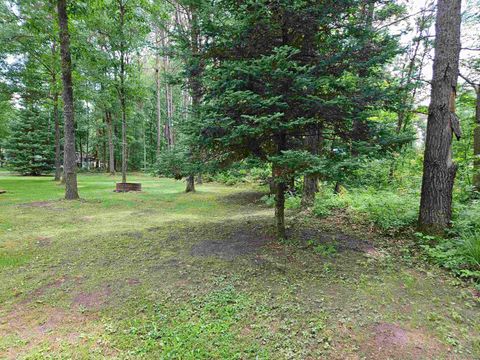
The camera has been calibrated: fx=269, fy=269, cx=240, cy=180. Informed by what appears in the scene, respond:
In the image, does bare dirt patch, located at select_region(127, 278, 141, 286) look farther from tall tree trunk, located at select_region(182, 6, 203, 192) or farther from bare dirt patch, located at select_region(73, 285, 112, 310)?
tall tree trunk, located at select_region(182, 6, 203, 192)

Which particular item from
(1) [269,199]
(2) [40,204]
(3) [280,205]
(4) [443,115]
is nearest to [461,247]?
(4) [443,115]

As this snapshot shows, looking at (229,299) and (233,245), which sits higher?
(233,245)

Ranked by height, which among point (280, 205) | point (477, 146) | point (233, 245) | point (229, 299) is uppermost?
point (477, 146)

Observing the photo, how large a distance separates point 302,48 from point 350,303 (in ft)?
11.2

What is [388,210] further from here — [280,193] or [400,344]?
[400,344]

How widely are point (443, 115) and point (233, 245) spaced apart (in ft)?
11.8

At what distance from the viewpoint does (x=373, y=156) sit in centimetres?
358

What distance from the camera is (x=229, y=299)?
2805mm

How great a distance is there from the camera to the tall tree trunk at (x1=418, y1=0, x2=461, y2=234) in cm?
374

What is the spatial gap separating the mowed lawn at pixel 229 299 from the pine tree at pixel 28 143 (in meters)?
18.7

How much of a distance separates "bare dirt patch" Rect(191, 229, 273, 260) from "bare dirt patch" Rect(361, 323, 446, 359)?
1.99 meters

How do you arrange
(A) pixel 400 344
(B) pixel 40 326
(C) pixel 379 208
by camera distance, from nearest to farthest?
(A) pixel 400 344, (B) pixel 40 326, (C) pixel 379 208

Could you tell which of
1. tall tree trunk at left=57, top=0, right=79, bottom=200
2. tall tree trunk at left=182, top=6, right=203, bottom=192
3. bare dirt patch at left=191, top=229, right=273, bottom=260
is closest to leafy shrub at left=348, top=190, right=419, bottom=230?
bare dirt patch at left=191, top=229, right=273, bottom=260

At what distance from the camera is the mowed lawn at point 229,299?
2.18 metres
